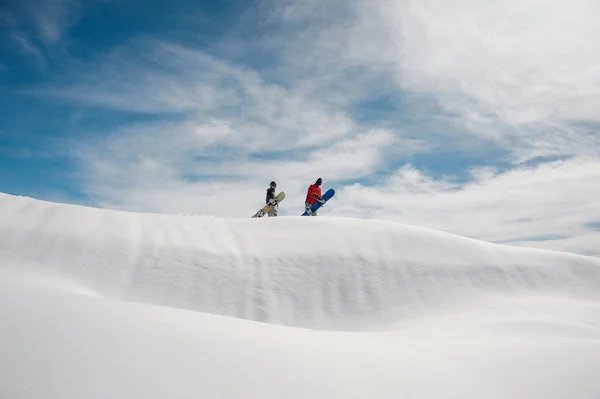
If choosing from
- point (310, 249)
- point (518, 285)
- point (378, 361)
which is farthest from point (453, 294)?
point (378, 361)

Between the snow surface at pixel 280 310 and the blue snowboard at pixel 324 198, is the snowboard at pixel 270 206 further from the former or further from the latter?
the snow surface at pixel 280 310

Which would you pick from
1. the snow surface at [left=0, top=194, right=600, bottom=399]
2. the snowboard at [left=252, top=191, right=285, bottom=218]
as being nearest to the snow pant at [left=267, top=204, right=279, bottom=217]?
the snowboard at [left=252, top=191, right=285, bottom=218]

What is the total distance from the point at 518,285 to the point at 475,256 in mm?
811

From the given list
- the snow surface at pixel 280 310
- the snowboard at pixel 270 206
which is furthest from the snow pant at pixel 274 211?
the snow surface at pixel 280 310

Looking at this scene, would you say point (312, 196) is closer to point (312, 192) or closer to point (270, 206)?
point (312, 192)

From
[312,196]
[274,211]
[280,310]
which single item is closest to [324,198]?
[312,196]

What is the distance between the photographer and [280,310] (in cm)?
563

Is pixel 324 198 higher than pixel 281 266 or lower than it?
higher

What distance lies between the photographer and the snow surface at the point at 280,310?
2.10 metres

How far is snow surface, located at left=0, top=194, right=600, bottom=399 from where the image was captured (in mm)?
2102

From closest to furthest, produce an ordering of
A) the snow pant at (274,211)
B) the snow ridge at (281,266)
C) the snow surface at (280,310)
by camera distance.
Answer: the snow surface at (280,310)
the snow ridge at (281,266)
the snow pant at (274,211)

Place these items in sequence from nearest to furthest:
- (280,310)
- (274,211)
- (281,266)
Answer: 1. (280,310)
2. (281,266)
3. (274,211)

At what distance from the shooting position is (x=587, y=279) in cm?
682

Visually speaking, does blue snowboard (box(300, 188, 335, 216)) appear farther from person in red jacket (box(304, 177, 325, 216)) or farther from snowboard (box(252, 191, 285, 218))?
snowboard (box(252, 191, 285, 218))
